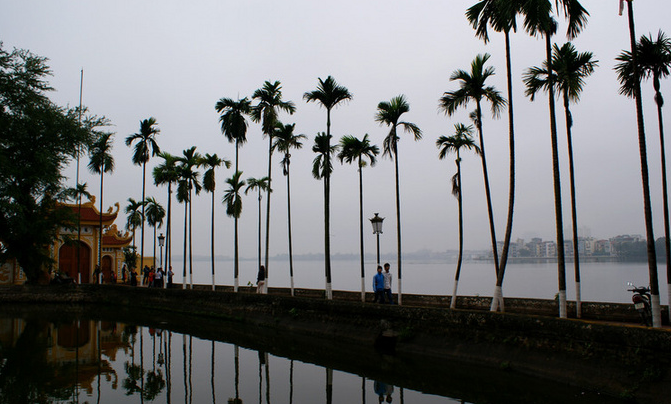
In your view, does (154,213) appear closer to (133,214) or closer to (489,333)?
(133,214)

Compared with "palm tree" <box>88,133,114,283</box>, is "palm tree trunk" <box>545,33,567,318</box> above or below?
below

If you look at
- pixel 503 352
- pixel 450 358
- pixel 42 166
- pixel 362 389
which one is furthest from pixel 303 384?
pixel 42 166

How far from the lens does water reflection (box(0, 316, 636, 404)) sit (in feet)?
31.6

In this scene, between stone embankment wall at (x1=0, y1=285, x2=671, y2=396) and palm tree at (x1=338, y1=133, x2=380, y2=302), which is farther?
palm tree at (x1=338, y1=133, x2=380, y2=302)

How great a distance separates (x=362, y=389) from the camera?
10.3 m

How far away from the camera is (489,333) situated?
11625 mm

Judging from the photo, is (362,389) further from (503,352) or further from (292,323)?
(292,323)

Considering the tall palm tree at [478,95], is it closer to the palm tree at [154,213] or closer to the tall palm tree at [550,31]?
the tall palm tree at [550,31]

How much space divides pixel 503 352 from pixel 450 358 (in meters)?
1.50

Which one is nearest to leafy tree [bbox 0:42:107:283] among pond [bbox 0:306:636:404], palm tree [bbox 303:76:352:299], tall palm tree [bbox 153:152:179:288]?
tall palm tree [bbox 153:152:179:288]

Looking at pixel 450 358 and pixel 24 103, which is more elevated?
pixel 24 103

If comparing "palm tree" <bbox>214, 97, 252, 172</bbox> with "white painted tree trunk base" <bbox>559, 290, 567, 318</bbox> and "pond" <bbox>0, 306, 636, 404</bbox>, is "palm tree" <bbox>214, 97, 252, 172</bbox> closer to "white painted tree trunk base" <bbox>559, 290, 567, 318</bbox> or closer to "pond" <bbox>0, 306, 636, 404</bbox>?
"pond" <bbox>0, 306, 636, 404</bbox>

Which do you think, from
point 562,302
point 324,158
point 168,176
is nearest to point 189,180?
point 168,176

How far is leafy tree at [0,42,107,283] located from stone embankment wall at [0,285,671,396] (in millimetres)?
14079
